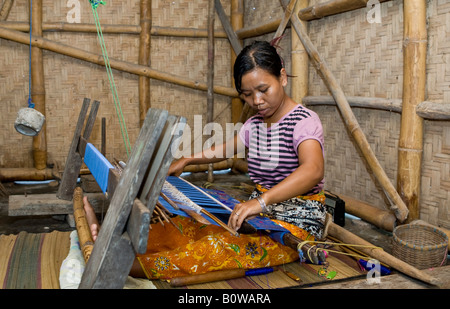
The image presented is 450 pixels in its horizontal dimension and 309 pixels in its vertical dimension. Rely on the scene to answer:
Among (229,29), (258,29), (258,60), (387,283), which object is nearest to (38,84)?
(229,29)

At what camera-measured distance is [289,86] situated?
187 inches

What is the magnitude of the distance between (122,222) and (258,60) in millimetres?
1028

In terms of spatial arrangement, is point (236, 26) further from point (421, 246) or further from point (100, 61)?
point (421, 246)

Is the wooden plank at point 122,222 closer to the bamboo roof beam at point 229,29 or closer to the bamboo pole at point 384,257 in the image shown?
the bamboo pole at point 384,257

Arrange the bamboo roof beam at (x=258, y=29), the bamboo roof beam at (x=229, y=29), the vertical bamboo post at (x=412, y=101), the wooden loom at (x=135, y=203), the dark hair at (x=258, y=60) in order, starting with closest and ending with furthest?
1. the wooden loom at (x=135, y=203)
2. the dark hair at (x=258, y=60)
3. the vertical bamboo post at (x=412, y=101)
4. the bamboo roof beam at (x=258, y=29)
5. the bamboo roof beam at (x=229, y=29)

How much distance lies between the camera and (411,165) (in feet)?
10.1

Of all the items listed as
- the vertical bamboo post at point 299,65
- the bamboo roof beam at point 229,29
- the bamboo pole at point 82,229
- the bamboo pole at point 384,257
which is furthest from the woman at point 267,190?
the bamboo roof beam at point 229,29

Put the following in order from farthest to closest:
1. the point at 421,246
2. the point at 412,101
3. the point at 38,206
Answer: the point at 38,206, the point at 412,101, the point at 421,246

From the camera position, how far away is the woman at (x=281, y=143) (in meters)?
1.90

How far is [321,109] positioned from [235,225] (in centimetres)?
278

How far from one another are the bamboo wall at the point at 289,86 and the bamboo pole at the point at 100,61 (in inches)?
4.4

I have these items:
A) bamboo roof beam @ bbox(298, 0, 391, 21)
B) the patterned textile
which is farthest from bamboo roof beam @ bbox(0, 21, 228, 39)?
the patterned textile

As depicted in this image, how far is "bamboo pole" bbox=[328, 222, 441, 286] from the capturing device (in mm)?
2074

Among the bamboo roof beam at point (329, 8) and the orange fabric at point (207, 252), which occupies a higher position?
the bamboo roof beam at point (329, 8)
